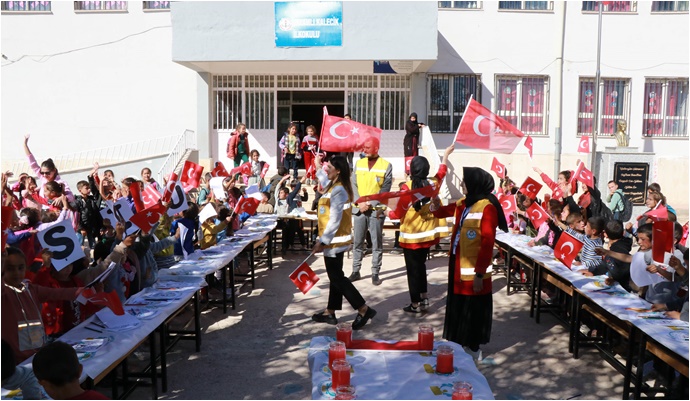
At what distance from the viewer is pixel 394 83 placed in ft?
64.2

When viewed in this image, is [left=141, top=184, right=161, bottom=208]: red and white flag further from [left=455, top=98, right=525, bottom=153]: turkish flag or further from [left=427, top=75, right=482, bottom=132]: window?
[left=427, top=75, right=482, bottom=132]: window

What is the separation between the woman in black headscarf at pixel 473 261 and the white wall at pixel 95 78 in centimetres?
1532

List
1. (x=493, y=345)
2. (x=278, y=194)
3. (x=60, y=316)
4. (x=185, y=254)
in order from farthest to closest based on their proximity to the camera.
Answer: (x=278, y=194) → (x=185, y=254) → (x=493, y=345) → (x=60, y=316)

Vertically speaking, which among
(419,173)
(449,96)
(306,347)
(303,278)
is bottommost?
(306,347)

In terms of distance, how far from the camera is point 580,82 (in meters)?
19.3

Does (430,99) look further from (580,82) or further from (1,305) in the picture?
(1,305)

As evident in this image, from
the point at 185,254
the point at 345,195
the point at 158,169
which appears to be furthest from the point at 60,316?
the point at 158,169

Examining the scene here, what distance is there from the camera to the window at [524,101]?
19297mm

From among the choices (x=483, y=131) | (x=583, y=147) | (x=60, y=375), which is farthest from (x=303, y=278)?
(x=583, y=147)

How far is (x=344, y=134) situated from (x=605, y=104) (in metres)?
12.0

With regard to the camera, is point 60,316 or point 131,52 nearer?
point 60,316

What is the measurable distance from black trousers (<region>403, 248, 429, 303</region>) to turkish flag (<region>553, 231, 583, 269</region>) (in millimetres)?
1669

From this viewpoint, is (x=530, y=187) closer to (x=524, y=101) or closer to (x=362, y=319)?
(x=362, y=319)

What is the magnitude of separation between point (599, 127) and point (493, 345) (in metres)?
14.7
